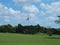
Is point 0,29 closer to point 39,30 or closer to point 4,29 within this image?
point 4,29

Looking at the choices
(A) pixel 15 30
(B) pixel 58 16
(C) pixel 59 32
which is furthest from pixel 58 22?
(A) pixel 15 30

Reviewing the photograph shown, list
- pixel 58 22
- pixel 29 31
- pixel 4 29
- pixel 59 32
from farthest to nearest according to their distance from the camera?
pixel 4 29 < pixel 29 31 < pixel 59 32 < pixel 58 22

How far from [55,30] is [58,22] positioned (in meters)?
28.6

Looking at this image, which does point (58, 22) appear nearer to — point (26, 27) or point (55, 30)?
point (55, 30)

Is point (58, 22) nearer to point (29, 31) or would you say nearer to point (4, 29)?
point (29, 31)

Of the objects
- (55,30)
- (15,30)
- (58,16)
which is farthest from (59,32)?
(15,30)

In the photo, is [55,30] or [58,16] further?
[55,30]

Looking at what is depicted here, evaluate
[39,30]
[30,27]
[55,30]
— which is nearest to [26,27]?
[30,27]

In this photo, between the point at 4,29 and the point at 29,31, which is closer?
the point at 29,31

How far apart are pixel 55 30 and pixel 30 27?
34.9m

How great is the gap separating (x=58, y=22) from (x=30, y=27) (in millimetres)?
61822

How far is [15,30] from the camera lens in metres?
133

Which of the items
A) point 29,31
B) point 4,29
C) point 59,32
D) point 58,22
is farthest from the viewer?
point 4,29

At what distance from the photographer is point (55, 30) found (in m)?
107
